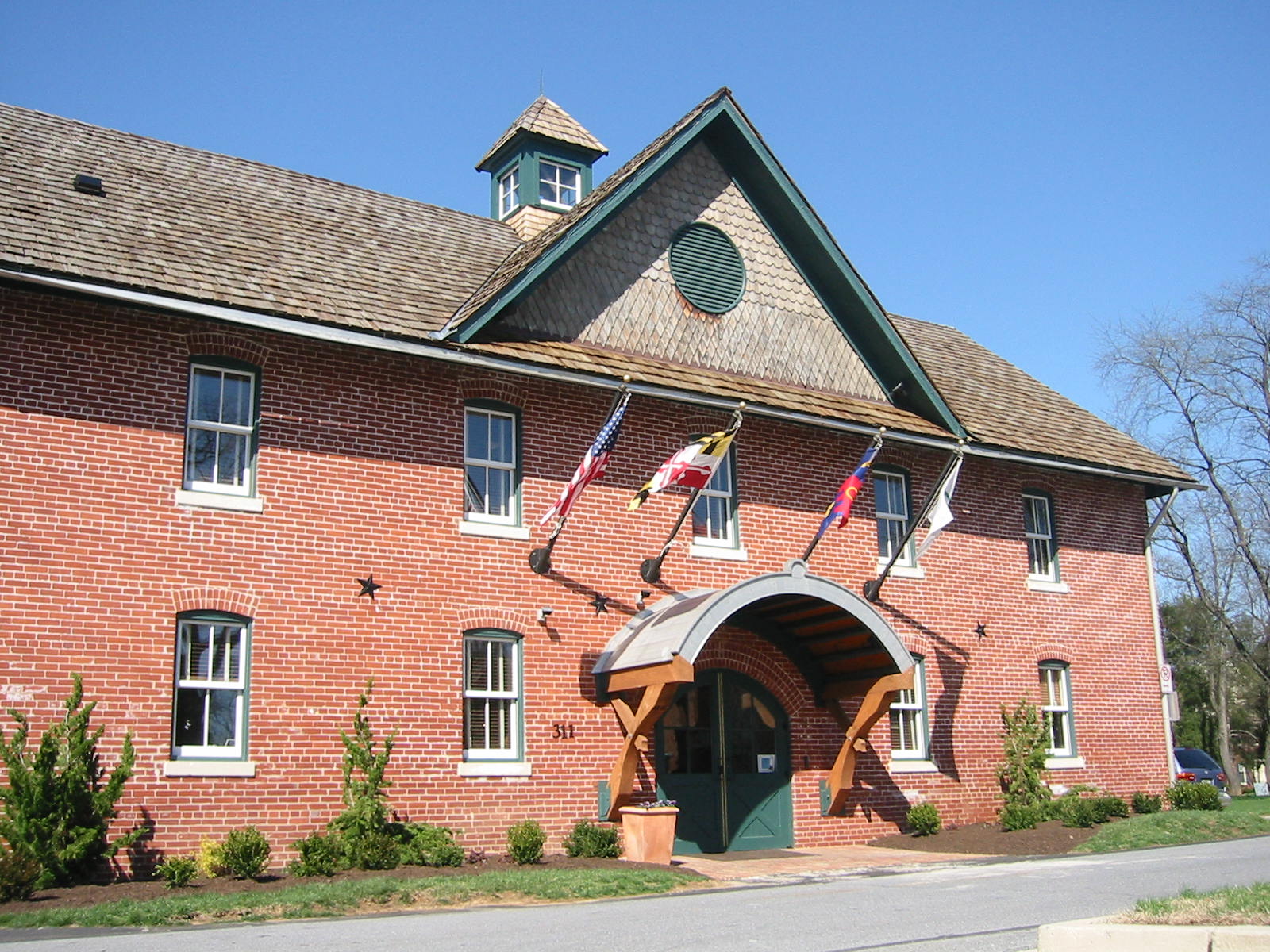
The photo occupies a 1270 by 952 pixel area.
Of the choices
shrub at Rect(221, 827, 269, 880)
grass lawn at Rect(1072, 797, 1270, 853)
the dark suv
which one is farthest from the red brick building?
the dark suv

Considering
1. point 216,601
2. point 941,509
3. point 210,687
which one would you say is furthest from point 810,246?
point 210,687

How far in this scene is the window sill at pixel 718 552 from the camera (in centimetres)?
1917

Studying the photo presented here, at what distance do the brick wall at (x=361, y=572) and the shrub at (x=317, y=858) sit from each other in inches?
24.3

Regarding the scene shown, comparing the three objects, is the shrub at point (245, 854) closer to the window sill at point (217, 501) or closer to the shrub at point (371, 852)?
the shrub at point (371, 852)

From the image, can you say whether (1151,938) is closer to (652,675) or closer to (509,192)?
(652,675)

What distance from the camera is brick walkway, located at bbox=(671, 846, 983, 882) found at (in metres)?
15.8

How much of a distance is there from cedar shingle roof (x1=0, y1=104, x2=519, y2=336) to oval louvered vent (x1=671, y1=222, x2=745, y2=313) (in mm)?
3034

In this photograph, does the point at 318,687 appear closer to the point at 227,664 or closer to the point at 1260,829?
the point at 227,664

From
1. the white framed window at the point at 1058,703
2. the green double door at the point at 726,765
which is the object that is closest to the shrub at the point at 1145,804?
the white framed window at the point at 1058,703

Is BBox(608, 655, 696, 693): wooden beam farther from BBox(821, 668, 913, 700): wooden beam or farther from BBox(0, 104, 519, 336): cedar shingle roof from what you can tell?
BBox(0, 104, 519, 336): cedar shingle roof

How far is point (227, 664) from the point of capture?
50.2ft

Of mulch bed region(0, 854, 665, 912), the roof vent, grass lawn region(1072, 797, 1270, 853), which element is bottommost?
grass lawn region(1072, 797, 1270, 853)

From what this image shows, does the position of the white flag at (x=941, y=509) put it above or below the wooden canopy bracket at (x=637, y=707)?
above

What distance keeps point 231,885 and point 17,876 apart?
2055mm
